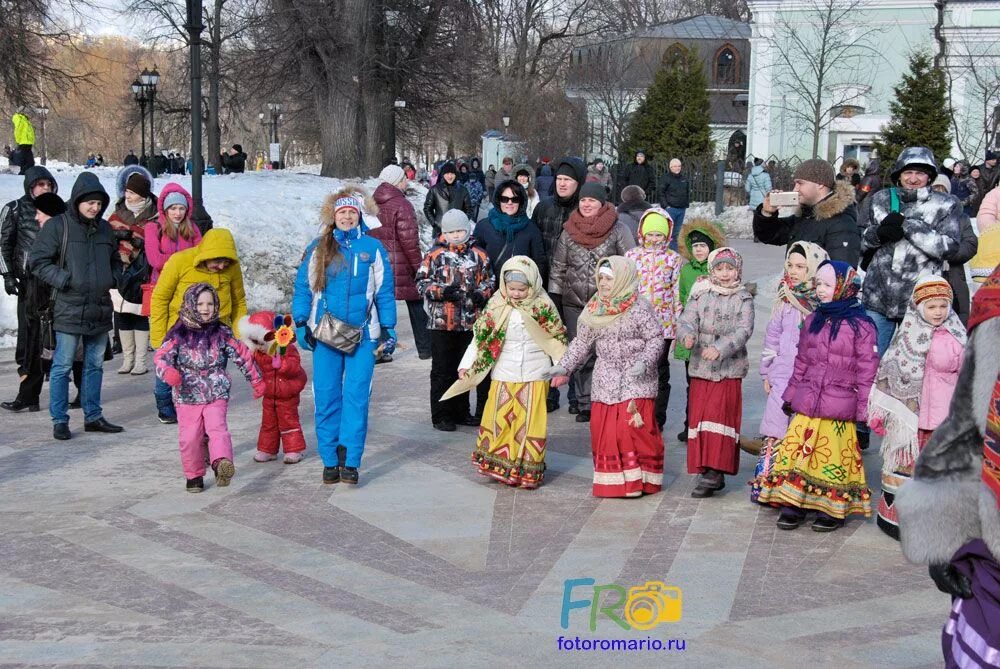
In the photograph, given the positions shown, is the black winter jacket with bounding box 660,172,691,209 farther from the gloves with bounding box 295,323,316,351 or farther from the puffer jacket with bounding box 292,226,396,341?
the gloves with bounding box 295,323,316,351

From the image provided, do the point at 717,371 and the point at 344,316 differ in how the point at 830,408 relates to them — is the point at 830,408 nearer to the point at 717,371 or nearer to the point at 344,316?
the point at 717,371

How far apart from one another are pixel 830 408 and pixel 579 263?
3325 mm

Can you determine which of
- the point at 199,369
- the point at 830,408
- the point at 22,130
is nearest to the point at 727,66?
the point at 22,130

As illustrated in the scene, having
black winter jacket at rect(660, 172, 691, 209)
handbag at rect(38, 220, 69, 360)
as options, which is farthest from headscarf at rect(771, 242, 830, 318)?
black winter jacket at rect(660, 172, 691, 209)

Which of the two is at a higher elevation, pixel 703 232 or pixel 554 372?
pixel 703 232

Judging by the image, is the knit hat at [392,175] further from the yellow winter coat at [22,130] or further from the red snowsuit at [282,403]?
the yellow winter coat at [22,130]

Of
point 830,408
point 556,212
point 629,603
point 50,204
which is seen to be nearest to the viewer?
point 629,603

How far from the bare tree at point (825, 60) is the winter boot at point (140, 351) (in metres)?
39.3

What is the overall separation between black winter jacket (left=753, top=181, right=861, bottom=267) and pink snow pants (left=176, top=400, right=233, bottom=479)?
369cm

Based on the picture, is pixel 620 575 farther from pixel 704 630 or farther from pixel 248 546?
pixel 248 546

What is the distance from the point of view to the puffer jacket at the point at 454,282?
32.1 feet

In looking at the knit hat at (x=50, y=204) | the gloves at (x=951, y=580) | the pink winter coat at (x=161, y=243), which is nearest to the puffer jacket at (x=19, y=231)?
the knit hat at (x=50, y=204)

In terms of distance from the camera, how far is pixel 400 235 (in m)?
12.4

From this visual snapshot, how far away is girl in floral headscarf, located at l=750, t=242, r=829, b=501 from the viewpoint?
25.5ft
